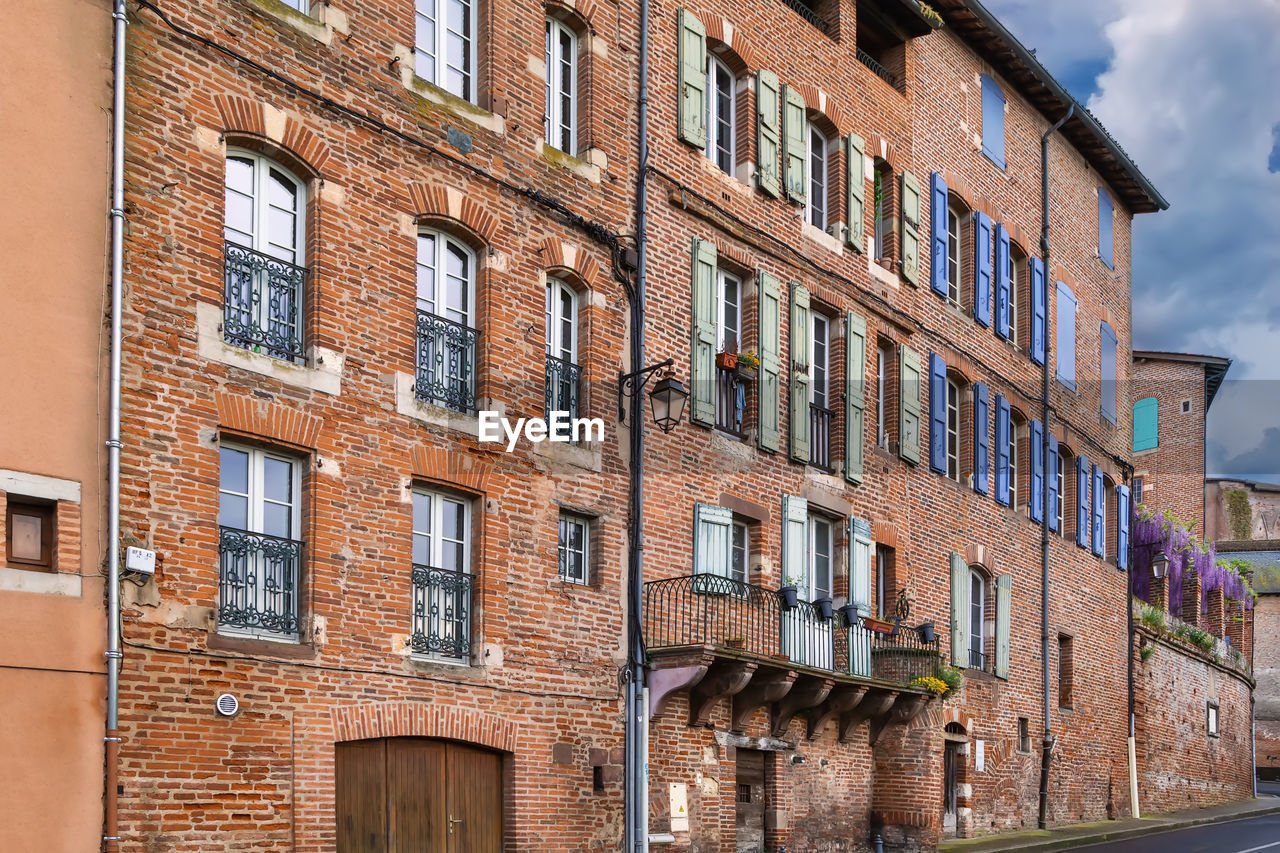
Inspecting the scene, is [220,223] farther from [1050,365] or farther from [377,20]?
[1050,365]

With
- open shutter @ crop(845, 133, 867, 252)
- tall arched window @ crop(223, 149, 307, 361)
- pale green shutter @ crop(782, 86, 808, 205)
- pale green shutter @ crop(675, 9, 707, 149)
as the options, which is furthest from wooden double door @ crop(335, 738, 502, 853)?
open shutter @ crop(845, 133, 867, 252)

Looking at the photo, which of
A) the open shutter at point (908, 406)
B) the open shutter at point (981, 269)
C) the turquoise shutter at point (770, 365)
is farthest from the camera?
the open shutter at point (981, 269)

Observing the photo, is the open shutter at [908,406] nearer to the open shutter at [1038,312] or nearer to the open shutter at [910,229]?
the open shutter at [910,229]

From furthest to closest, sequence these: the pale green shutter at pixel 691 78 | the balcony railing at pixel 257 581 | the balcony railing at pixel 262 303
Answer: the pale green shutter at pixel 691 78 → the balcony railing at pixel 262 303 → the balcony railing at pixel 257 581

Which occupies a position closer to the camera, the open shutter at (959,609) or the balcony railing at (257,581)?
the balcony railing at (257,581)

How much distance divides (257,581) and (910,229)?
1326 cm

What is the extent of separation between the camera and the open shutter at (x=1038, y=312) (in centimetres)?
2752

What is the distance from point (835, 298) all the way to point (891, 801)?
6.75 meters

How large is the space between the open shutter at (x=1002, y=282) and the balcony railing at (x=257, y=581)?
16353mm

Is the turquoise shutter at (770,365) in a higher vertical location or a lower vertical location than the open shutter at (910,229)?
lower

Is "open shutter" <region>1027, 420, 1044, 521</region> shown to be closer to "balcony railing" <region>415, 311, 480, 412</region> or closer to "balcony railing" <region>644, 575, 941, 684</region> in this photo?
"balcony railing" <region>644, 575, 941, 684</region>

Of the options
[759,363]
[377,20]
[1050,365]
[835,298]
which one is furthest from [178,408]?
[1050,365]

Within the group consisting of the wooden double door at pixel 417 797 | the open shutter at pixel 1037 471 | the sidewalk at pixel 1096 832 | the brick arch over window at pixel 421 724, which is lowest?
the sidewalk at pixel 1096 832

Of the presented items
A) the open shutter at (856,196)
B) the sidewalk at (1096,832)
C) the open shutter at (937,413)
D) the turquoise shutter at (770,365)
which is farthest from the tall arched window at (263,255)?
the sidewalk at (1096,832)
